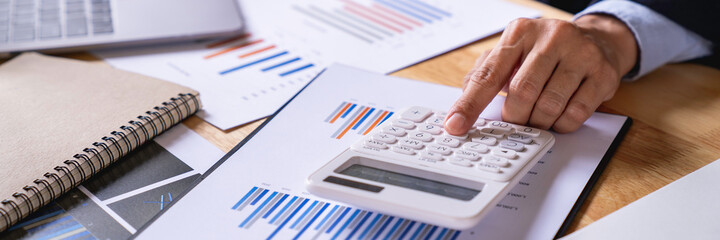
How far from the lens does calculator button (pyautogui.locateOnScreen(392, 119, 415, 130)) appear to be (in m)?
0.50

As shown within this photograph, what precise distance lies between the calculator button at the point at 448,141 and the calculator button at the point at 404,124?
31 mm

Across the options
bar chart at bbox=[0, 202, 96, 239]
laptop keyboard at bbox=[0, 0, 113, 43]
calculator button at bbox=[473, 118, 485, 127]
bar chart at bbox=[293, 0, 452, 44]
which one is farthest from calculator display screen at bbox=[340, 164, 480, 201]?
laptop keyboard at bbox=[0, 0, 113, 43]

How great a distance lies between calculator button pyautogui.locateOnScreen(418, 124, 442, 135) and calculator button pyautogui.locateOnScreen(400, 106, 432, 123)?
1 cm

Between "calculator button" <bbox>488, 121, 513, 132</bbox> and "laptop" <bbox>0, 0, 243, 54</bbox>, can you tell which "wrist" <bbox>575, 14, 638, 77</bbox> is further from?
"laptop" <bbox>0, 0, 243, 54</bbox>

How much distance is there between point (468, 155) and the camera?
0.46 metres

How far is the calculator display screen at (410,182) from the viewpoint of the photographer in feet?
1.35

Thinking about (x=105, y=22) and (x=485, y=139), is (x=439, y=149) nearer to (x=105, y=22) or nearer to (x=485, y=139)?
(x=485, y=139)

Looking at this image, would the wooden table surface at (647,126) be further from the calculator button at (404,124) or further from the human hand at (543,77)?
the calculator button at (404,124)

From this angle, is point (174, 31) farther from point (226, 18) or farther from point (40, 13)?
point (40, 13)

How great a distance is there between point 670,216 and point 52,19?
724 millimetres

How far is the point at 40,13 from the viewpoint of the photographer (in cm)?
76

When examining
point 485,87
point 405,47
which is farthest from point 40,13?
point 485,87

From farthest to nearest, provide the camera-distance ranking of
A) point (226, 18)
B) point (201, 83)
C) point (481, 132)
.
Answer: point (226, 18) → point (201, 83) → point (481, 132)

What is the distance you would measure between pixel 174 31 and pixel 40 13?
0.18 meters
